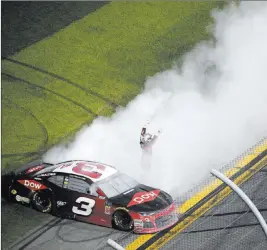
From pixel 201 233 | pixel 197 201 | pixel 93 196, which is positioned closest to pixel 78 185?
pixel 93 196

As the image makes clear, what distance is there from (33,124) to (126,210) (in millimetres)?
4174

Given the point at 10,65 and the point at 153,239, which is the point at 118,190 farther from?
the point at 10,65

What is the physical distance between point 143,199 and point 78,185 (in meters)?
1.07

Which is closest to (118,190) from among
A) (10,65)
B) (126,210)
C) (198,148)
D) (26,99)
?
(126,210)

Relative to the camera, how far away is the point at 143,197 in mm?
15195

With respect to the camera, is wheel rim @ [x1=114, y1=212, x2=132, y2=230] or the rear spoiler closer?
wheel rim @ [x1=114, y1=212, x2=132, y2=230]

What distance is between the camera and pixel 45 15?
21719mm

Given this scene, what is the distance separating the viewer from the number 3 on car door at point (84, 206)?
15.2 metres

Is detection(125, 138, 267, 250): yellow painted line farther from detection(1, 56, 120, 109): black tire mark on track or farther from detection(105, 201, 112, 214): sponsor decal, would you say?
detection(1, 56, 120, 109): black tire mark on track

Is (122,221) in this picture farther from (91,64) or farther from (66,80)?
(91,64)

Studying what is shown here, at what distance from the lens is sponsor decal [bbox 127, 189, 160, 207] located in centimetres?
1503

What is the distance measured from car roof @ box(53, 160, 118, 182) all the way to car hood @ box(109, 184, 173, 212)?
1.68 ft

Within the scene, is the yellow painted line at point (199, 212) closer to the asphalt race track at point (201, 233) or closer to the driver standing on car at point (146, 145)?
the asphalt race track at point (201, 233)

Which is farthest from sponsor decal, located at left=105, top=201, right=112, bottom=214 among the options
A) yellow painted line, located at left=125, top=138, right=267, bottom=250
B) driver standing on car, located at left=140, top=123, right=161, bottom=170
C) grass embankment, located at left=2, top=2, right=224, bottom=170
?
grass embankment, located at left=2, top=2, right=224, bottom=170
